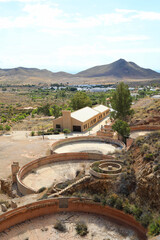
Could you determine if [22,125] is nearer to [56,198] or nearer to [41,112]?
[41,112]

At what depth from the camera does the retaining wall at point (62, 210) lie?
15562 millimetres

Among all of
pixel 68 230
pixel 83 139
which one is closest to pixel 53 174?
pixel 68 230

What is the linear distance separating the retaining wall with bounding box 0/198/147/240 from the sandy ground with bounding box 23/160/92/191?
405 centimetres

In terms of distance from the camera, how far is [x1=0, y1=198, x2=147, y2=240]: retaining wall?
15.6m

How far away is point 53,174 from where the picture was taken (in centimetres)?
2367

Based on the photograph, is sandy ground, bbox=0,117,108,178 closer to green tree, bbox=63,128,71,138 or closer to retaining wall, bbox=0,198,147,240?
green tree, bbox=63,128,71,138

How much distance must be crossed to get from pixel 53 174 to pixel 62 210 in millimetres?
6473

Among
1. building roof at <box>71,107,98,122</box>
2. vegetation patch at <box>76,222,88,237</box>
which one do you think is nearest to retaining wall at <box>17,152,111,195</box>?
vegetation patch at <box>76,222,88,237</box>

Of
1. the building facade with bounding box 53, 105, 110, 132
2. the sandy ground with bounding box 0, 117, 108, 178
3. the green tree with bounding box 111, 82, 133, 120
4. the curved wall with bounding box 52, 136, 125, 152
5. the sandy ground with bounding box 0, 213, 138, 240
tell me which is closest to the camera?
the sandy ground with bounding box 0, 213, 138, 240

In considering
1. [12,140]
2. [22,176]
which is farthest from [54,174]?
[12,140]

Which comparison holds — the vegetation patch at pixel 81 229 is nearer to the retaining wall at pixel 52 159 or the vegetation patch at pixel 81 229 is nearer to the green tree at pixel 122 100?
the retaining wall at pixel 52 159

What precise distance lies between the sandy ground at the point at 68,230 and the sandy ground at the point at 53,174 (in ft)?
15.7

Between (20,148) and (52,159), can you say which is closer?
(52,159)

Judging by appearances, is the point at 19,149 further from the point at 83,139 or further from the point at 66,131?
the point at 66,131
